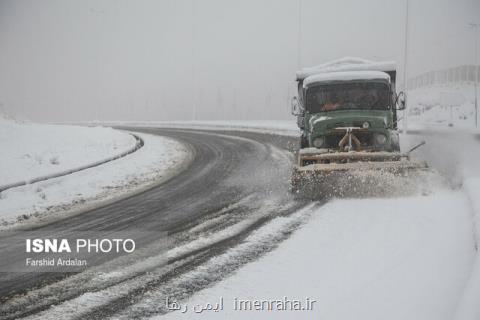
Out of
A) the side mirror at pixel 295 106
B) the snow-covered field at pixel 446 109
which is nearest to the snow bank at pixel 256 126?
the side mirror at pixel 295 106

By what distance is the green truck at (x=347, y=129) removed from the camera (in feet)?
24.8

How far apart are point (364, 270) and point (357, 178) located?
3660 millimetres

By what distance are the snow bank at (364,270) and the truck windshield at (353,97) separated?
4.31 meters

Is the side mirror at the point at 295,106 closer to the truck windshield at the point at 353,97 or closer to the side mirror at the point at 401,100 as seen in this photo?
the truck windshield at the point at 353,97

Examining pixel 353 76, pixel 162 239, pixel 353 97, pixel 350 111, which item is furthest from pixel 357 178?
pixel 162 239

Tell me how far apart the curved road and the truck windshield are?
203 cm

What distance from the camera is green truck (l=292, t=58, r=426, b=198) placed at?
24.8 ft

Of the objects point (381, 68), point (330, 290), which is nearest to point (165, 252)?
point (330, 290)

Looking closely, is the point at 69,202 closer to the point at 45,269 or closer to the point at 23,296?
the point at 45,269

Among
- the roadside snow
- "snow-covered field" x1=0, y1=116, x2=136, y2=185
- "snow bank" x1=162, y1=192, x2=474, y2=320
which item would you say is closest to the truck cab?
"snow bank" x1=162, y1=192, x2=474, y2=320

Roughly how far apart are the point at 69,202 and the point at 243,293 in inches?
223

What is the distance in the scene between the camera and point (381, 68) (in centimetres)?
1157

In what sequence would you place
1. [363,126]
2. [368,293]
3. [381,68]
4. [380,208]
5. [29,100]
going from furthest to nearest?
[29,100] < [381,68] < [363,126] < [380,208] < [368,293]

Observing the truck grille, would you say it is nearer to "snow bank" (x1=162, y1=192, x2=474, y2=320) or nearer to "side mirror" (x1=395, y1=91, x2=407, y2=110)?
"side mirror" (x1=395, y1=91, x2=407, y2=110)
